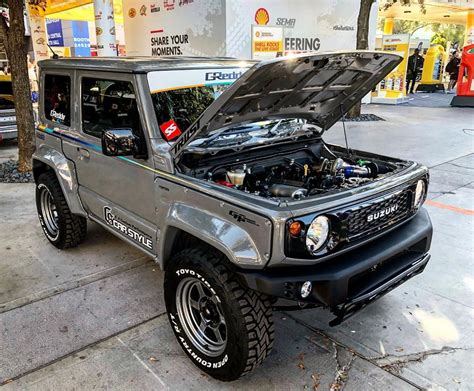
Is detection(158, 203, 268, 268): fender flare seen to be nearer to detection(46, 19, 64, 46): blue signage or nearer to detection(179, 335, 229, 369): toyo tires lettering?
detection(179, 335, 229, 369): toyo tires lettering

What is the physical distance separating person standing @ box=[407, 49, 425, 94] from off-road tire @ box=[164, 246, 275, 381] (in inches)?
726

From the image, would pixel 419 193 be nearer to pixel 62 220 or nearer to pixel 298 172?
pixel 298 172

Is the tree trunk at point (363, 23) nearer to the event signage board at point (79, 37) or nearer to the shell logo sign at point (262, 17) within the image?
the shell logo sign at point (262, 17)

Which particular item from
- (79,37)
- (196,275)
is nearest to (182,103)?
(196,275)

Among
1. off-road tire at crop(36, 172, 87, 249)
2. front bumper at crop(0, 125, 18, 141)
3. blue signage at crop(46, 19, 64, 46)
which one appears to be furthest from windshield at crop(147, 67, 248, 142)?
blue signage at crop(46, 19, 64, 46)

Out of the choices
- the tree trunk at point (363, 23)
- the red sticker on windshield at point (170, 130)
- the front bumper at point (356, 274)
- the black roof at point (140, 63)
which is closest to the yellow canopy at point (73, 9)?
the tree trunk at point (363, 23)

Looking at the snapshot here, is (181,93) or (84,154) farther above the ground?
(181,93)

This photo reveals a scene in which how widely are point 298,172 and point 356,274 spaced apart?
3.65 ft

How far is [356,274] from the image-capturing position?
2369mm

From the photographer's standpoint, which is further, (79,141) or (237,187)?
(79,141)

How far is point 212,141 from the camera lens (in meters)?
3.06

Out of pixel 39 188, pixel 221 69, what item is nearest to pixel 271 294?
pixel 221 69

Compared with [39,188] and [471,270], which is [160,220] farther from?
[471,270]

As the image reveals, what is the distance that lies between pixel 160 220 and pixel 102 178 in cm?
86
